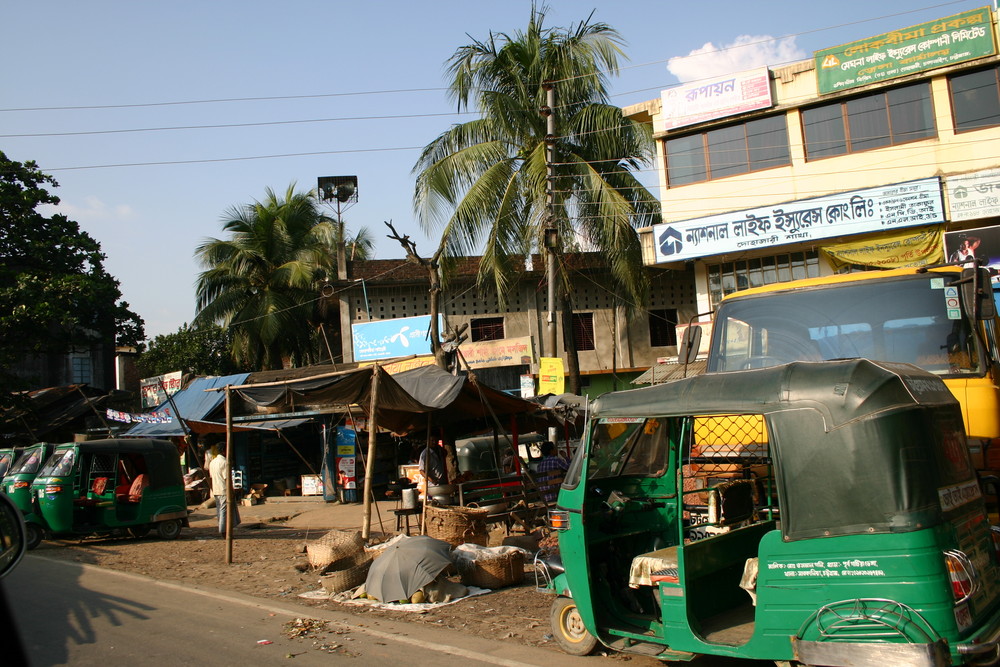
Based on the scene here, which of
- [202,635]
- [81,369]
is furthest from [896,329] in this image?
[81,369]

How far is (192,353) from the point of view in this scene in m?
31.7

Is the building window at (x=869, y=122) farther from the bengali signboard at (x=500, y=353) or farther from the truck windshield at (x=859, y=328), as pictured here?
the truck windshield at (x=859, y=328)

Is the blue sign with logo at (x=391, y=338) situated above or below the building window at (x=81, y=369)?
below

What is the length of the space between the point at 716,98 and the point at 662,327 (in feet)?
24.7

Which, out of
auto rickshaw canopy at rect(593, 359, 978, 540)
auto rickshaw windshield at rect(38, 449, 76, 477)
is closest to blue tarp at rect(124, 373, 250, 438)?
auto rickshaw windshield at rect(38, 449, 76, 477)

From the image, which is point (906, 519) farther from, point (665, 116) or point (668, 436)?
point (665, 116)

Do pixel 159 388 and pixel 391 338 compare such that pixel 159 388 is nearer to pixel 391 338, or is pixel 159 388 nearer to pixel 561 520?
pixel 391 338

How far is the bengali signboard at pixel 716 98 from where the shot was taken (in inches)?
736

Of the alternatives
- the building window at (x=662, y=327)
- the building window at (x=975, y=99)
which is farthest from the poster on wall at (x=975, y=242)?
the building window at (x=662, y=327)

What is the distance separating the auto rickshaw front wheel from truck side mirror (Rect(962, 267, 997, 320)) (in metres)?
4.25

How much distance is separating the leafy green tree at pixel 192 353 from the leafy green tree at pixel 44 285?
405cm

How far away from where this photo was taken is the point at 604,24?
1983cm

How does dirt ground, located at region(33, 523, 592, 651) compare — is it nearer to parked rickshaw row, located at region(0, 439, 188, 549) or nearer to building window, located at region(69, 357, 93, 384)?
parked rickshaw row, located at region(0, 439, 188, 549)

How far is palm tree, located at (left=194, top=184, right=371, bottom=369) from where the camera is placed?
27.8 meters
